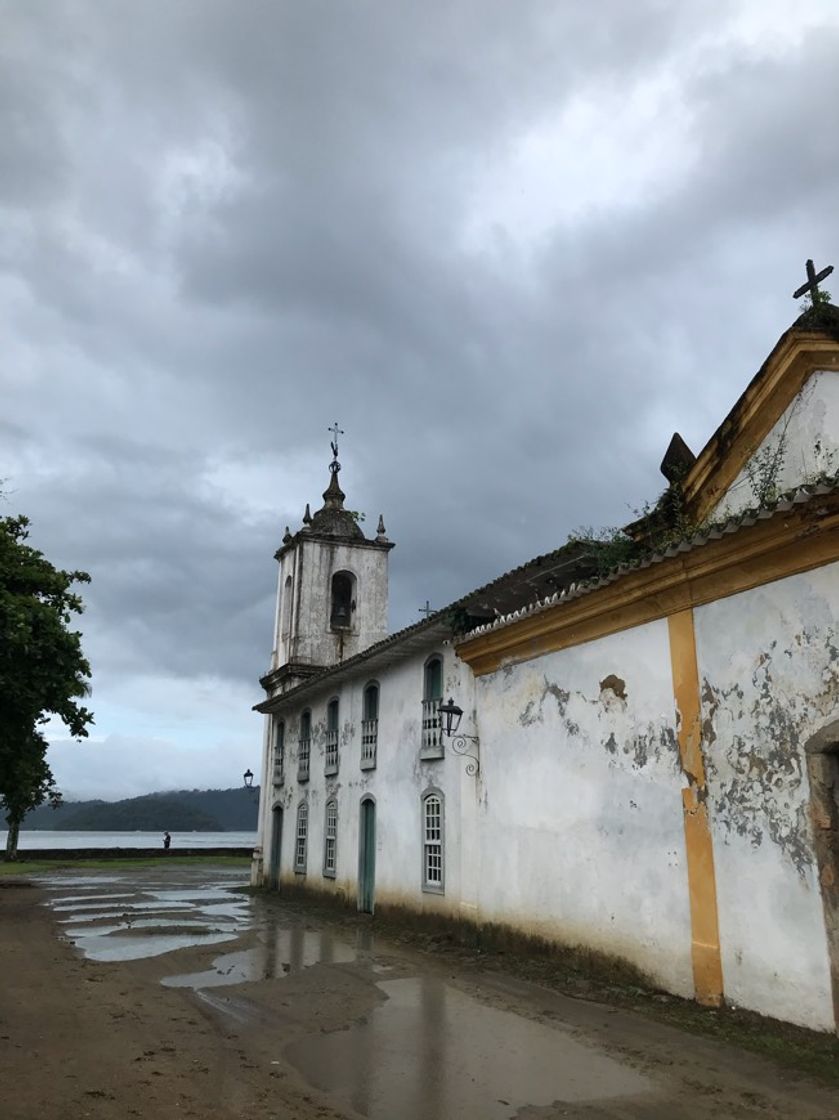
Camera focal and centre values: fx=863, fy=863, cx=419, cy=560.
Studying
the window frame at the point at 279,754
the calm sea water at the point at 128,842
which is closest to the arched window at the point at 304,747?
the window frame at the point at 279,754

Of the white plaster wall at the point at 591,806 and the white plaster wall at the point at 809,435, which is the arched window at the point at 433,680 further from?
the white plaster wall at the point at 809,435

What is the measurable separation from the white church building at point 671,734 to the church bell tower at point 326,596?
30.6 ft

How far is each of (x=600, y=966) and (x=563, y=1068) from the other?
12.4 ft

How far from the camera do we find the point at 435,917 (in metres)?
14.9

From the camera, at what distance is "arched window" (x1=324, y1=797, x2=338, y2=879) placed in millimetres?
20344

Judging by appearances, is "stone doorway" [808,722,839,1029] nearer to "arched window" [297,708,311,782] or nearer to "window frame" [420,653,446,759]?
"window frame" [420,653,446,759]

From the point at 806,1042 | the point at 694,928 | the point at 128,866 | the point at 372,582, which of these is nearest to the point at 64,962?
the point at 694,928

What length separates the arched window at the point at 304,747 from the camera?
902 inches

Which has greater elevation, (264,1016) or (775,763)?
(775,763)

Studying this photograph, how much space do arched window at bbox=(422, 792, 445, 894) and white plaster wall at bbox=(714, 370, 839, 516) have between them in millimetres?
7893

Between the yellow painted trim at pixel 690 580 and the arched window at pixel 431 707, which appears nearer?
the yellow painted trim at pixel 690 580

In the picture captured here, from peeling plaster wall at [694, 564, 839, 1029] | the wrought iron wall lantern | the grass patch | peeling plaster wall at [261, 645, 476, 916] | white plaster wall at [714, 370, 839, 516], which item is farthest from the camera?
peeling plaster wall at [261, 645, 476, 916]

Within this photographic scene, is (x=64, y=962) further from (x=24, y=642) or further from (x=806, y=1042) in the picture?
(x=806, y=1042)

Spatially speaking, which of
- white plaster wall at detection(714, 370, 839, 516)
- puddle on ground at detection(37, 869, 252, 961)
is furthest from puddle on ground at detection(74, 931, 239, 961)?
white plaster wall at detection(714, 370, 839, 516)
